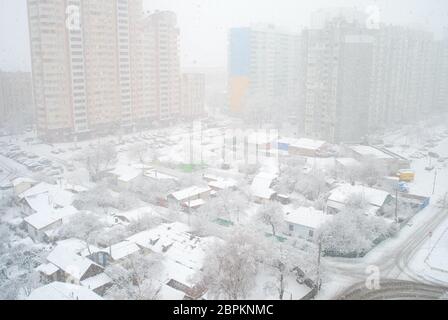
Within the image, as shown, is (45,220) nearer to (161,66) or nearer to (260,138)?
(260,138)

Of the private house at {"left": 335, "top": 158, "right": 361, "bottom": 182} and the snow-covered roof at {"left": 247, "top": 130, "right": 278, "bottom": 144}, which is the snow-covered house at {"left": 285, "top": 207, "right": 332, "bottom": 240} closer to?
the private house at {"left": 335, "top": 158, "right": 361, "bottom": 182}

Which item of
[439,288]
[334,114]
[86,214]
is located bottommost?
[439,288]

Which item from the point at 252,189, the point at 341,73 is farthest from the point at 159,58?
the point at 252,189

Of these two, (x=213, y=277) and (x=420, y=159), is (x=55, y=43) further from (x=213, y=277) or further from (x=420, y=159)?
(x=420, y=159)

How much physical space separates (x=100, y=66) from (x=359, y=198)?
34.5ft

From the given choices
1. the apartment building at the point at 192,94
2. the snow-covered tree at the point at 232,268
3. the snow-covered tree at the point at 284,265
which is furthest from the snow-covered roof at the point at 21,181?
the apartment building at the point at 192,94

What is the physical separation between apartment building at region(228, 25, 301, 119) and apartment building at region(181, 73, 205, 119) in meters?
2.10

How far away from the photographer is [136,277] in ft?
16.0

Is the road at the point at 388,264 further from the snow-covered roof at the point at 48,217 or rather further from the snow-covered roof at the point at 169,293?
the snow-covered roof at the point at 48,217

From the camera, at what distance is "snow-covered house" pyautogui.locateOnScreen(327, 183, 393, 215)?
7354 mm

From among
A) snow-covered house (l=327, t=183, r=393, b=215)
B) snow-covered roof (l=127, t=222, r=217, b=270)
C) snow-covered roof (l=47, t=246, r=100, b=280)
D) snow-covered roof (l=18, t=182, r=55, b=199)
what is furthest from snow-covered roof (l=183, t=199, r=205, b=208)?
snow-covered roof (l=18, t=182, r=55, b=199)

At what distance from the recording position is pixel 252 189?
840cm

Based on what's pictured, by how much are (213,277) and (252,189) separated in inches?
149

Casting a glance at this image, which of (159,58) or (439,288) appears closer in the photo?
(439,288)
